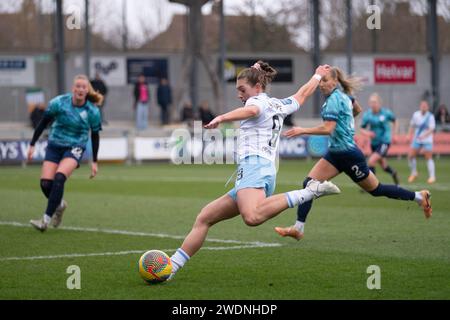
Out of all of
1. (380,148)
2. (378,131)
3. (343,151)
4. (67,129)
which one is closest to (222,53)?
(378,131)

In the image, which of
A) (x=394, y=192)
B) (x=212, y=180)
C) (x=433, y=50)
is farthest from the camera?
(x=433, y=50)

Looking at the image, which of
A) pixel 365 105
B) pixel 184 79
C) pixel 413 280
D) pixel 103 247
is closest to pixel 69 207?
pixel 103 247

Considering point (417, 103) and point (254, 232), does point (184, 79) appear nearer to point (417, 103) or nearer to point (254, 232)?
point (417, 103)

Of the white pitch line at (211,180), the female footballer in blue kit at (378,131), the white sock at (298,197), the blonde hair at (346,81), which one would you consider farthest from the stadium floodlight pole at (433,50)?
the white sock at (298,197)

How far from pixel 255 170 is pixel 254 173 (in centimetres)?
3

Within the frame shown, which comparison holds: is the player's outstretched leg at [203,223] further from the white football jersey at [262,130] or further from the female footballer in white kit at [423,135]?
the female footballer in white kit at [423,135]

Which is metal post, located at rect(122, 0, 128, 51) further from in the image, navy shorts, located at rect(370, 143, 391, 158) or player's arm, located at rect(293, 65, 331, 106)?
player's arm, located at rect(293, 65, 331, 106)

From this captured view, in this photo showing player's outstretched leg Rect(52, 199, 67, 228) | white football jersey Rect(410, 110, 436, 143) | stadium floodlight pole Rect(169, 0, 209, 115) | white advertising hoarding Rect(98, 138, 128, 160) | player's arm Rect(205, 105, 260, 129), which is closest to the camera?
player's arm Rect(205, 105, 260, 129)

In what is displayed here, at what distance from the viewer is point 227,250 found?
10828 millimetres

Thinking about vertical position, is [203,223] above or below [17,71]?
below

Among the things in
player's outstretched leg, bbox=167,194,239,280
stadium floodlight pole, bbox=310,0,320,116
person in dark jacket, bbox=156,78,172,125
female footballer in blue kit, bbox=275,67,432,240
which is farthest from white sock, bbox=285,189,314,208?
stadium floodlight pole, bbox=310,0,320,116

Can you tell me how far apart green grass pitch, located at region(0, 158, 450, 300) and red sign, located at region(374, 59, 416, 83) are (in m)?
26.4

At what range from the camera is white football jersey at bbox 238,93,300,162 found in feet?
27.9

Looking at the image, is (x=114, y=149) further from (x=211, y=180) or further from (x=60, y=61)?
→ (x=211, y=180)
